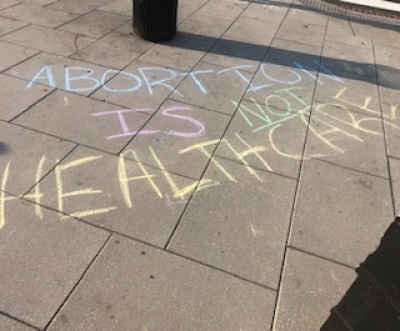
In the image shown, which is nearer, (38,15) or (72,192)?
(72,192)

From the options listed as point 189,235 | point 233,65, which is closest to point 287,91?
point 233,65

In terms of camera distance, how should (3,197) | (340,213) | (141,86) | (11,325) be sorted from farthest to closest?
(141,86)
(340,213)
(3,197)
(11,325)

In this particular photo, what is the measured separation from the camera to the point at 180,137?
4.26m

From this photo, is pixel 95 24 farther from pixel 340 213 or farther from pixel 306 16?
pixel 340 213

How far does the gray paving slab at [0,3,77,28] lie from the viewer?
666cm

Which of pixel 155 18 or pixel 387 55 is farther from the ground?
pixel 155 18

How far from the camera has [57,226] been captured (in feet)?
10.3

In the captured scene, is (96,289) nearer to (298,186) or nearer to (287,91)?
(298,186)

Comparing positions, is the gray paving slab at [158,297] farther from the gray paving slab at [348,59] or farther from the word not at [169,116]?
the gray paving slab at [348,59]

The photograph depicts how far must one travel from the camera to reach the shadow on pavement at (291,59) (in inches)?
243

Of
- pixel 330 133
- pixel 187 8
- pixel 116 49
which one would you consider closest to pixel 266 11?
pixel 187 8

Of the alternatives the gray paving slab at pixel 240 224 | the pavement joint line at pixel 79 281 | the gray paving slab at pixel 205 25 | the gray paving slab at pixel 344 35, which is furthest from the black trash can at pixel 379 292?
the gray paving slab at pixel 344 35

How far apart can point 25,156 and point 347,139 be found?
11.2ft

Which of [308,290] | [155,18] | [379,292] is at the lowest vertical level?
[308,290]
